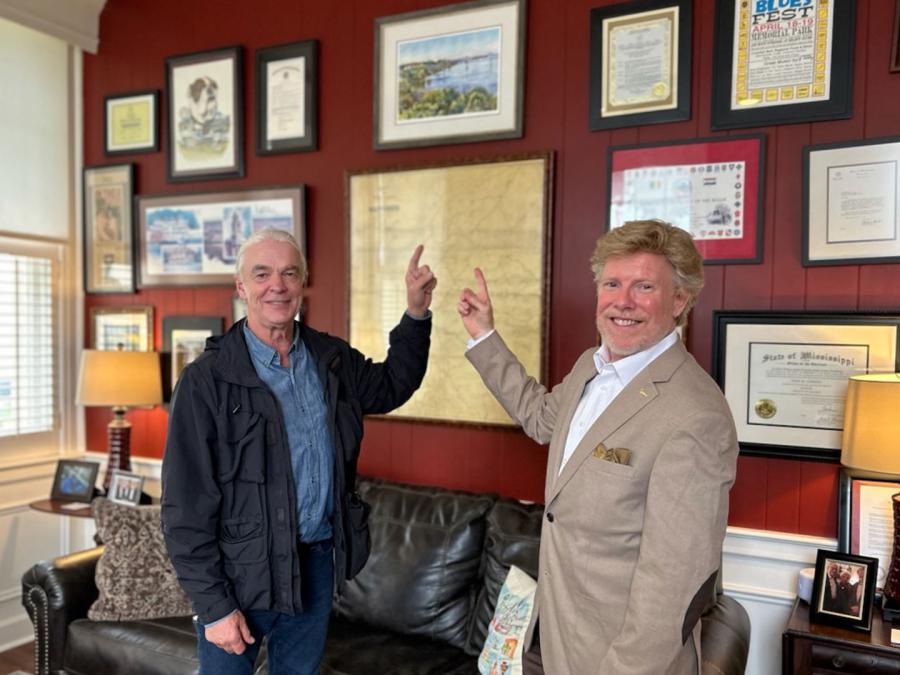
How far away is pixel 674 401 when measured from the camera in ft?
4.88

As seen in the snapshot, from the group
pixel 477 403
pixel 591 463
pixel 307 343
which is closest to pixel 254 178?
pixel 477 403

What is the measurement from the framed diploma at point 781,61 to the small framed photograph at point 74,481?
3.37m

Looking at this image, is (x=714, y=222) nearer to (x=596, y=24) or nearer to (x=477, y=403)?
(x=596, y=24)

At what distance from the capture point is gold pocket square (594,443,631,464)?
4.90 feet

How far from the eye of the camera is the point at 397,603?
8.74 ft

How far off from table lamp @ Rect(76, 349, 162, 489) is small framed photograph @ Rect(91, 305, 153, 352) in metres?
0.26

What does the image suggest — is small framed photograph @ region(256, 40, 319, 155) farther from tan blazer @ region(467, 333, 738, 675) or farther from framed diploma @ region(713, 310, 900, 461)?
tan blazer @ region(467, 333, 738, 675)

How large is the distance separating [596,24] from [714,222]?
91 cm

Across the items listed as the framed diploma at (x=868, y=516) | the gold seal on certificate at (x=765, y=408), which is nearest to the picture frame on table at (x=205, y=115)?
the gold seal on certificate at (x=765, y=408)

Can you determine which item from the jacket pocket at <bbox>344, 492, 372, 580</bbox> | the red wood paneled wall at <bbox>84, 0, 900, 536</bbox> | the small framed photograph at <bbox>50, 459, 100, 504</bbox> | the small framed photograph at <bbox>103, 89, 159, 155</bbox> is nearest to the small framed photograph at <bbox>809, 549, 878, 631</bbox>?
the red wood paneled wall at <bbox>84, 0, 900, 536</bbox>

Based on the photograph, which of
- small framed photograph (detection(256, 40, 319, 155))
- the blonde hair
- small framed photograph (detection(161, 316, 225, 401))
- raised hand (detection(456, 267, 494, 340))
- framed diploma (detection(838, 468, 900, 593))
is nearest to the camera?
the blonde hair

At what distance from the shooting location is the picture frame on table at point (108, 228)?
394 centimetres

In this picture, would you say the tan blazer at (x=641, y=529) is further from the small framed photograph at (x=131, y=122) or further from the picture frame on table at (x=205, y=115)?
the small framed photograph at (x=131, y=122)

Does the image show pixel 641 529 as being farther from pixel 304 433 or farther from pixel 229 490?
pixel 229 490
